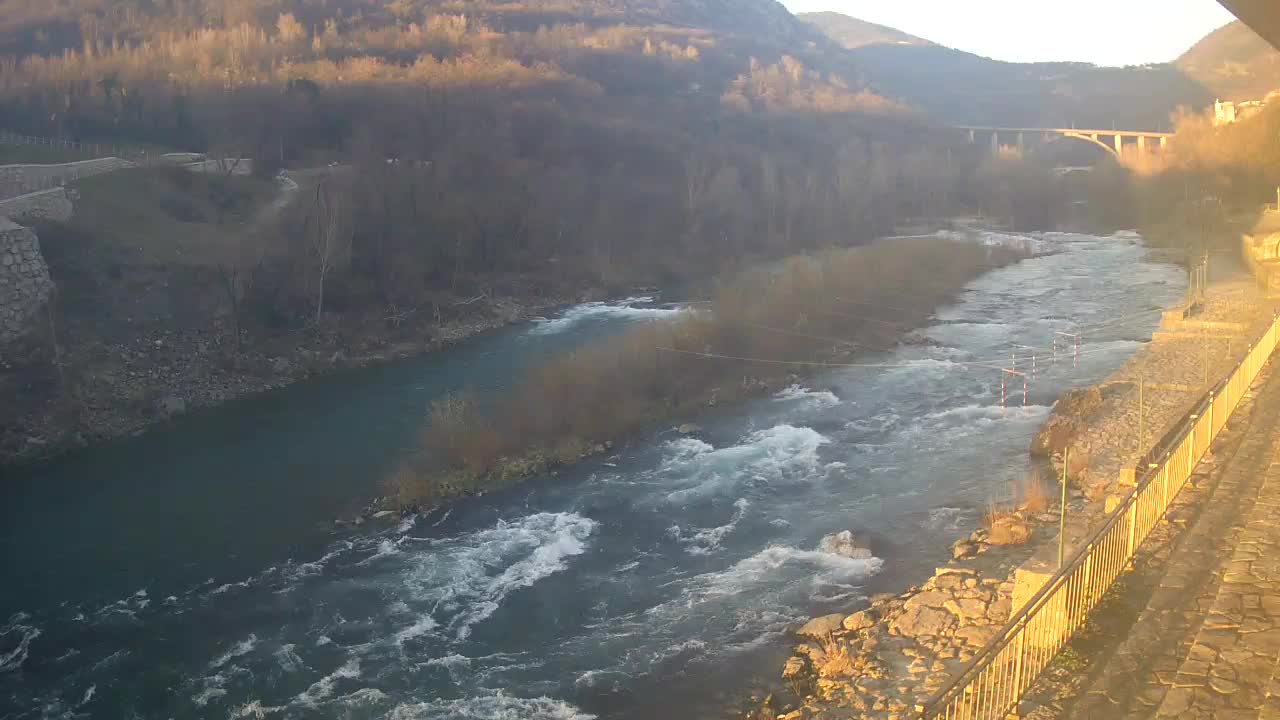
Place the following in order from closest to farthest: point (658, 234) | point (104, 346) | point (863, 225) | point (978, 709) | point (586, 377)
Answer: point (978, 709) → point (586, 377) → point (104, 346) → point (658, 234) → point (863, 225)

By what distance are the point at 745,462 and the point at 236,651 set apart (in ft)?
22.4

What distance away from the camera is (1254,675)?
4.43 metres

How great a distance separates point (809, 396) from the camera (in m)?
17.2

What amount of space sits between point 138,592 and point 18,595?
1.32 m

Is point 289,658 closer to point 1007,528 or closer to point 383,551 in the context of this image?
point 383,551

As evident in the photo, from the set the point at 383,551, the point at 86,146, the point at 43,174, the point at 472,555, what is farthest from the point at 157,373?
the point at 86,146

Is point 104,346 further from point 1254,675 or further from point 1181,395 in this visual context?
point 1254,675

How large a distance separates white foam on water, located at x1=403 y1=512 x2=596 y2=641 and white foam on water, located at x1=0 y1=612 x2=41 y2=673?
3409mm

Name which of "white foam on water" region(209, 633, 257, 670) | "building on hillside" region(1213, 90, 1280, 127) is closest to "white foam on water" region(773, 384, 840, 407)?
"white foam on water" region(209, 633, 257, 670)

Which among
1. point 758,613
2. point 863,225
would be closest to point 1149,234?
point 863,225

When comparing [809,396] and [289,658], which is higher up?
[809,396]

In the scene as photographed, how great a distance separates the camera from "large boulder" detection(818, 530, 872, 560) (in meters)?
10.6

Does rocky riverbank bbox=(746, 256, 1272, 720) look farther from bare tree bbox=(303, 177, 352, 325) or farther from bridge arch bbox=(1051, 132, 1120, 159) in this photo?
bridge arch bbox=(1051, 132, 1120, 159)

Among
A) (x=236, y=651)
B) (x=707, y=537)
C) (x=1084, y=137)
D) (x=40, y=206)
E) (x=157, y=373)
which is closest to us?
(x=236, y=651)
